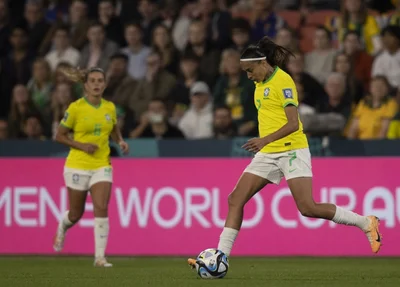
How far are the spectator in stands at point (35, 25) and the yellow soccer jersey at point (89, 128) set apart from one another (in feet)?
24.7

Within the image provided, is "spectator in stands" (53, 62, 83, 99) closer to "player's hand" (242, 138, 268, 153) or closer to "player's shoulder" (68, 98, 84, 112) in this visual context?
"player's shoulder" (68, 98, 84, 112)

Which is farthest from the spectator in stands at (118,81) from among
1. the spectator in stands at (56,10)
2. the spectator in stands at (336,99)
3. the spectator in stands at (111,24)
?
the spectator in stands at (336,99)

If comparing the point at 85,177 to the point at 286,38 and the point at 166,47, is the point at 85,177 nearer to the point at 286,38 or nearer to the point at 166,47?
the point at 286,38

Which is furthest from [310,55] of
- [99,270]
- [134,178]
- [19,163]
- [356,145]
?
[99,270]

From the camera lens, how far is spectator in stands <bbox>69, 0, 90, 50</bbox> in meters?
19.6

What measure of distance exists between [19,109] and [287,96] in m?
8.96

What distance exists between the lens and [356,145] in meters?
15.3

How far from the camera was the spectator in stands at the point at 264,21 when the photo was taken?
1841 centimetres

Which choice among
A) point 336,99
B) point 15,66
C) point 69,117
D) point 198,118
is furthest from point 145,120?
point 69,117

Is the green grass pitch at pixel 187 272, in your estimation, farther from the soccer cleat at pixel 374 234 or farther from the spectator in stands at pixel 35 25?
the spectator in stands at pixel 35 25

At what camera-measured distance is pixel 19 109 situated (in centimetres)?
1848

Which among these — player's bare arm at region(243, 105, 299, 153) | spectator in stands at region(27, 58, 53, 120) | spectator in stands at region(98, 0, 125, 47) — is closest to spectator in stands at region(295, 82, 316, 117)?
spectator in stands at region(98, 0, 125, 47)

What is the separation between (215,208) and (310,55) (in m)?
3.77

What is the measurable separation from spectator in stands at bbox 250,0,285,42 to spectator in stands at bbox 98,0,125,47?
99.0 inches
